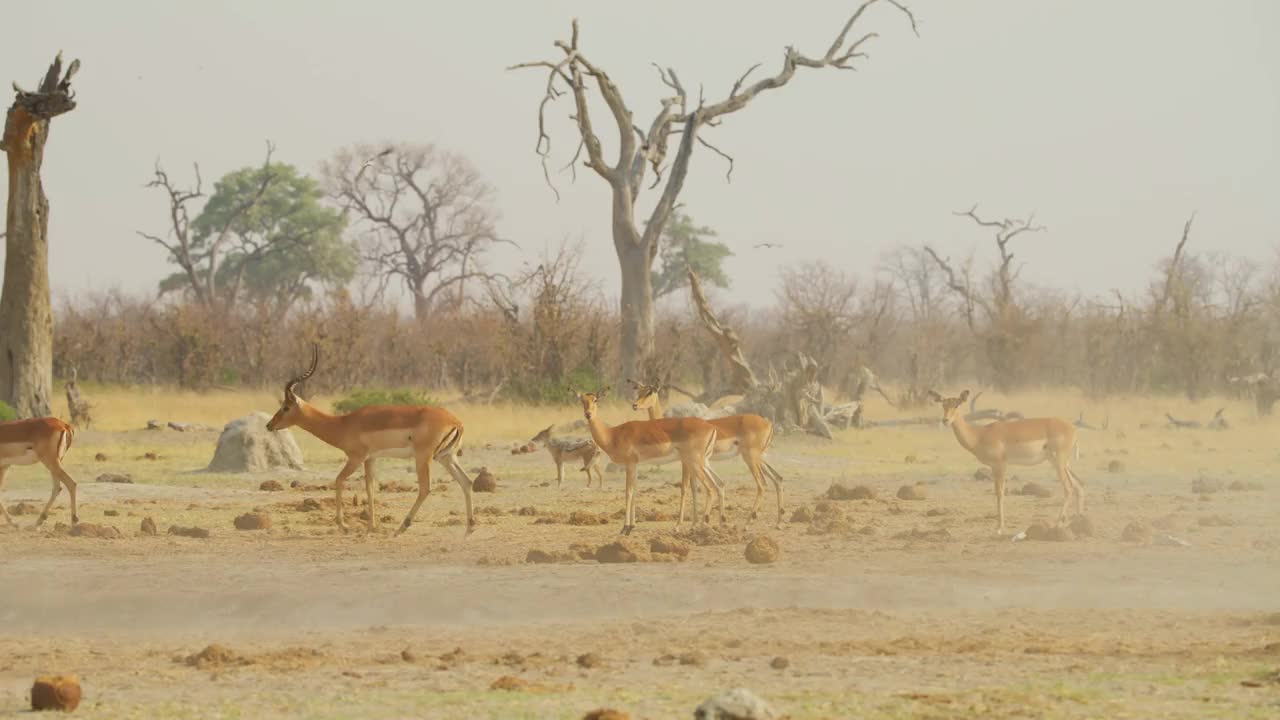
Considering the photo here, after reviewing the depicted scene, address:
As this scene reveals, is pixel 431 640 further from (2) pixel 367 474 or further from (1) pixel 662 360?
(1) pixel 662 360

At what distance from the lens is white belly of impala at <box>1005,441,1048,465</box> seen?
1438 centimetres

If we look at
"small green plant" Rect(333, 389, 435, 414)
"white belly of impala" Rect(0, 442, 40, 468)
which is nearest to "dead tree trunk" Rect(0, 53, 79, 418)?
"small green plant" Rect(333, 389, 435, 414)

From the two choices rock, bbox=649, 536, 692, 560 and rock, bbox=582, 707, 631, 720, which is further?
rock, bbox=649, 536, 692, 560

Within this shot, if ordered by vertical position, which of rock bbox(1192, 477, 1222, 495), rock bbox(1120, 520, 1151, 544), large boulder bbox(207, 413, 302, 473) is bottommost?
rock bbox(1120, 520, 1151, 544)

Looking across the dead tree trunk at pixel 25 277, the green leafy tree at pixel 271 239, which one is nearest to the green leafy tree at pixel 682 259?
the green leafy tree at pixel 271 239

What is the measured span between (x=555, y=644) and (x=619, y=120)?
28.5 m

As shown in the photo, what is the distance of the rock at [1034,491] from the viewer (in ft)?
57.4

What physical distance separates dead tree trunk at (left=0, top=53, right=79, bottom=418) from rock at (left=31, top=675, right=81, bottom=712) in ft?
63.8

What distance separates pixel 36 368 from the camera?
2616cm

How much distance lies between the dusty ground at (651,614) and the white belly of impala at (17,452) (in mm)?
796

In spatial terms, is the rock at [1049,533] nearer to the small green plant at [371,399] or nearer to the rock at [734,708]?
the rock at [734,708]

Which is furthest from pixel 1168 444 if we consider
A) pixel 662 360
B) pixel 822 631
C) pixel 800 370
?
pixel 822 631

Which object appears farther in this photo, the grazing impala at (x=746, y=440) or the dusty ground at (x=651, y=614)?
the grazing impala at (x=746, y=440)

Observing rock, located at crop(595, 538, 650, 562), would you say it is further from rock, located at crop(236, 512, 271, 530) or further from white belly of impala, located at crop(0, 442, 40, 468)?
white belly of impala, located at crop(0, 442, 40, 468)
